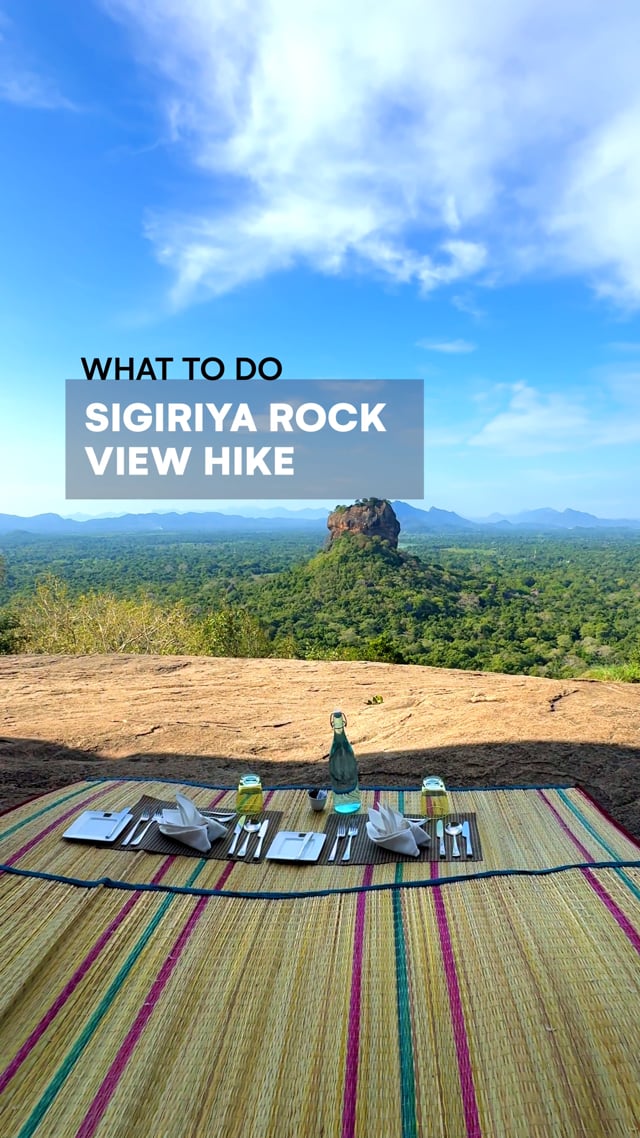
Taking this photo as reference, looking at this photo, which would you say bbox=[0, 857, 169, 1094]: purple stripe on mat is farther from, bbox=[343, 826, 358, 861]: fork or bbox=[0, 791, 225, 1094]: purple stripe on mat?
bbox=[343, 826, 358, 861]: fork

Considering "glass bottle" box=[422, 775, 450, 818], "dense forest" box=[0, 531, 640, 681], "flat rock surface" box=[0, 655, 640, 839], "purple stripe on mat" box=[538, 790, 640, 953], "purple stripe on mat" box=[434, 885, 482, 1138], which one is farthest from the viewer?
"dense forest" box=[0, 531, 640, 681]

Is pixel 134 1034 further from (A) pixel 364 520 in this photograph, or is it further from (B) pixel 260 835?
(A) pixel 364 520

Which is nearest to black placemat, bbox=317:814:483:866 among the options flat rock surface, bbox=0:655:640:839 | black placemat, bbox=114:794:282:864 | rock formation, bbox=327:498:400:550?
black placemat, bbox=114:794:282:864

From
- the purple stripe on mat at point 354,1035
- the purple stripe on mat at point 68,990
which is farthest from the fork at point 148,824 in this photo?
the purple stripe on mat at point 354,1035

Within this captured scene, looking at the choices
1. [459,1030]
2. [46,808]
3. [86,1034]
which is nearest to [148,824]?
[46,808]

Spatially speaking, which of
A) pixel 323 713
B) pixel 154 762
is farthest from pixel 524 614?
pixel 154 762

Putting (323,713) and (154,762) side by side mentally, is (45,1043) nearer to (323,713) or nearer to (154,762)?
(154,762)

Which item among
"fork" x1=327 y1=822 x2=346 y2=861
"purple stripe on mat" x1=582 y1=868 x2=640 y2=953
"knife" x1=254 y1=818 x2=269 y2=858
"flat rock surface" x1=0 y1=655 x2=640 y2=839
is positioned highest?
"purple stripe on mat" x1=582 y1=868 x2=640 y2=953
